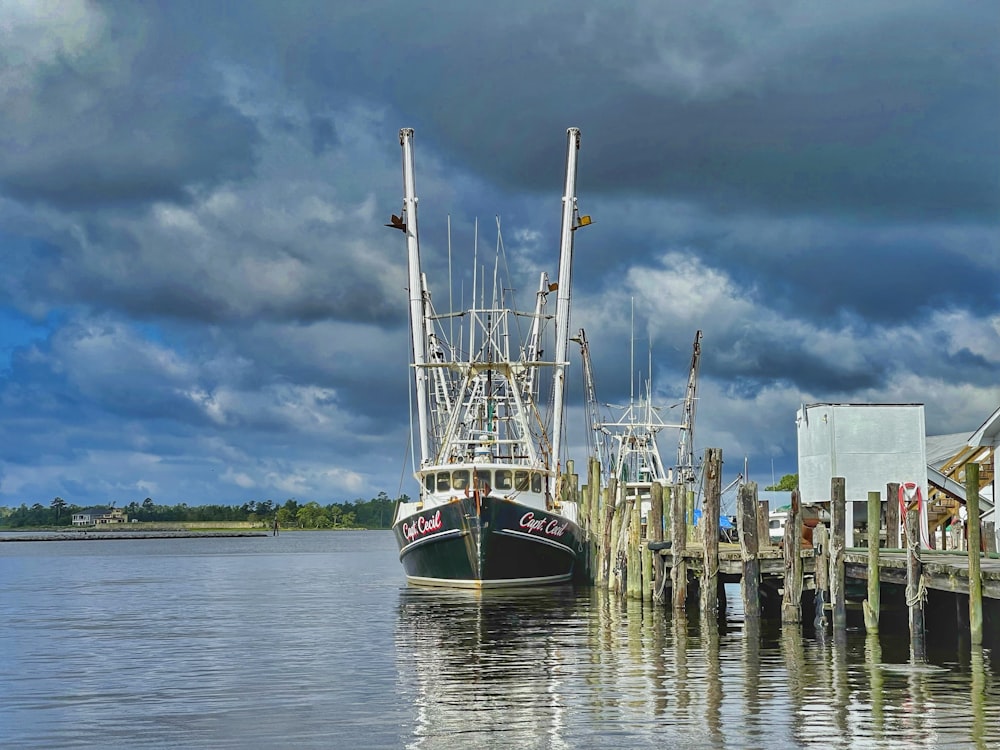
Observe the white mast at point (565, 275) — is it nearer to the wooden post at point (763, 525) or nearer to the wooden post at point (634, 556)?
the wooden post at point (634, 556)

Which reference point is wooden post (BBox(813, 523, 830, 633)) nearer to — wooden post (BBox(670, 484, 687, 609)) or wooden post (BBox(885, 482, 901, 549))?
wooden post (BBox(885, 482, 901, 549))

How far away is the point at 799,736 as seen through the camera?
17.1 metres

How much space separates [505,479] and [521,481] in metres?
0.69

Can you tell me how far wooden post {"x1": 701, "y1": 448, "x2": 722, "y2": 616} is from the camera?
3306cm

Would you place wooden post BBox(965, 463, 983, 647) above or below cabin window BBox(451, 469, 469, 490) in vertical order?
below

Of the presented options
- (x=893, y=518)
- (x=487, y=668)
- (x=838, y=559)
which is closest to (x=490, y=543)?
(x=893, y=518)

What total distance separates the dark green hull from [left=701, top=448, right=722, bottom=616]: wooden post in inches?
422

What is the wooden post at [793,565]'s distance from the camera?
29203mm

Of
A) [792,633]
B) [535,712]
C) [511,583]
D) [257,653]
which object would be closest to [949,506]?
[511,583]

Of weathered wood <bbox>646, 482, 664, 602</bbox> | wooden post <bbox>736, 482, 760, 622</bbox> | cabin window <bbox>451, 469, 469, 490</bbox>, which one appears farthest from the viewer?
cabin window <bbox>451, 469, 469, 490</bbox>

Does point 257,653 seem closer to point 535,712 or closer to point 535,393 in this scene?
point 535,712

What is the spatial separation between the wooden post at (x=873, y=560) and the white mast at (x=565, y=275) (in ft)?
83.9

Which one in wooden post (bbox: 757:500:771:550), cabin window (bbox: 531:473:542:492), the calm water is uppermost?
cabin window (bbox: 531:473:542:492)

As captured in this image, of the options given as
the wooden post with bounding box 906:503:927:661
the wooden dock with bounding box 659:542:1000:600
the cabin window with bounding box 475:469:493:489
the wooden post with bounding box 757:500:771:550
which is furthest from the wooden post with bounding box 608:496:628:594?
the wooden post with bounding box 906:503:927:661
